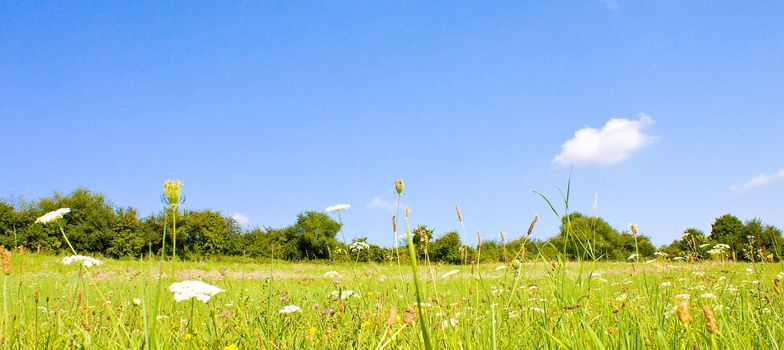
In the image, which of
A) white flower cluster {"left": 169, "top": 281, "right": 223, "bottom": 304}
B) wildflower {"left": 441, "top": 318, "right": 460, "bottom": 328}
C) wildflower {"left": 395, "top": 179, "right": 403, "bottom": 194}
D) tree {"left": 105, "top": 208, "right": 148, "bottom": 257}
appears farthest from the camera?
tree {"left": 105, "top": 208, "right": 148, "bottom": 257}

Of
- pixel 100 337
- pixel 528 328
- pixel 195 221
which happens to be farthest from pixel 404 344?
pixel 195 221

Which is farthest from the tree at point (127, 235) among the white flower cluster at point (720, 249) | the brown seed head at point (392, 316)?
the brown seed head at point (392, 316)

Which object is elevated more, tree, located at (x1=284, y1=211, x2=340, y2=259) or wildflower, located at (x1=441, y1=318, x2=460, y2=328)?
tree, located at (x1=284, y1=211, x2=340, y2=259)

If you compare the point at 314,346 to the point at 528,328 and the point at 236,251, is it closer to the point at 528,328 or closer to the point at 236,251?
the point at 528,328

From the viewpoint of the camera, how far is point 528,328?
229cm

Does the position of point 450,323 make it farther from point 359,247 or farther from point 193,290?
point 359,247

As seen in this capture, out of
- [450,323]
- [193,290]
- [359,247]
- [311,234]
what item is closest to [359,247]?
[359,247]

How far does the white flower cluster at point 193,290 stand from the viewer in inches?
54.9

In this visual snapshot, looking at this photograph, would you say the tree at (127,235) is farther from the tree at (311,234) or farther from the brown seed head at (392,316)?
the brown seed head at (392,316)

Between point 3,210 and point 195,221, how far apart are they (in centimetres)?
895

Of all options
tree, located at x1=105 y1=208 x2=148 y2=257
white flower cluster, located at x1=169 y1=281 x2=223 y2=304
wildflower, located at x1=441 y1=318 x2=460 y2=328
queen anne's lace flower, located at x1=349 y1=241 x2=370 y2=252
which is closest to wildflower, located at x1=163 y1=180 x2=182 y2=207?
white flower cluster, located at x1=169 y1=281 x2=223 y2=304

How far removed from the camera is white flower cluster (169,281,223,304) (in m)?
1.39

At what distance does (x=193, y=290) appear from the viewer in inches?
57.5

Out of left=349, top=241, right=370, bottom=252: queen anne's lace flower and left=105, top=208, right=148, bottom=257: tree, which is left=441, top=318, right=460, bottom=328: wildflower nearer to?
left=349, top=241, right=370, bottom=252: queen anne's lace flower
